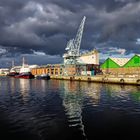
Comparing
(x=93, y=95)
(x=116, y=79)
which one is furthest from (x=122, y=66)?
(x=93, y=95)

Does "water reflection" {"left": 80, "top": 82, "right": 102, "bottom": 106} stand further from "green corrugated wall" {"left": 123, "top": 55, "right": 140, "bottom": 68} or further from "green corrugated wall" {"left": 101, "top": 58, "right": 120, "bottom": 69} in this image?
"green corrugated wall" {"left": 101, "top": 58, "right": 120, "bottom": 69}

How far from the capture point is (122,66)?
13762 centimetres

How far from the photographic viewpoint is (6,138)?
79.8 feet

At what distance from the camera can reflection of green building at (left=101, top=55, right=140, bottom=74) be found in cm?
12531

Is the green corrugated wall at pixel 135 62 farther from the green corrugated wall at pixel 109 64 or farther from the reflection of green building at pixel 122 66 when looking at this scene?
the green corrugated wall at pixel 109 64

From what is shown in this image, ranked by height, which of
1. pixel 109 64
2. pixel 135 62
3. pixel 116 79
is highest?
pixel 109 64

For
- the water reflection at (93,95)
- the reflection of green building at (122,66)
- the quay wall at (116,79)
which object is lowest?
the water reflection at (93,95)

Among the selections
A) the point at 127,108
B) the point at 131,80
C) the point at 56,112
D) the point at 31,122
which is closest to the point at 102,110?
the point at 127,108

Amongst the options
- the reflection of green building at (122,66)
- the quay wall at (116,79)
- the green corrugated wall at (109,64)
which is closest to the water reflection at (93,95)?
the quay wall at (116,79)

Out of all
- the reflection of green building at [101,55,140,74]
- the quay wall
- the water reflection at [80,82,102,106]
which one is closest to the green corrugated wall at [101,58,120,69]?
the reflection of green building at [101,55,140,74]

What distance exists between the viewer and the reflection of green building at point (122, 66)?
12531 centimetres

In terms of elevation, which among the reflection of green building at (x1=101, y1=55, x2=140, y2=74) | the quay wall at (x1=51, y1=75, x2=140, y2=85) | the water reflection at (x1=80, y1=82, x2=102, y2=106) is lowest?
the water reflection at (x1=80, y1=82, x2=102, y2=106)

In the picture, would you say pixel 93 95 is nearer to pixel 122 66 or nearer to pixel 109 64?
pixel 122 66

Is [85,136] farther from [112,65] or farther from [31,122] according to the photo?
[112,65]
